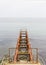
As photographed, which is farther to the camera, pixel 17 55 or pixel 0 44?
pixel 0 44

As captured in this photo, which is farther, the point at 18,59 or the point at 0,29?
the point at 0,29

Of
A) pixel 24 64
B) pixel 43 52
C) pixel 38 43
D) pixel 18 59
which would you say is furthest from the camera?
pixel 38 43

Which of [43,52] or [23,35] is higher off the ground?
[23,35]

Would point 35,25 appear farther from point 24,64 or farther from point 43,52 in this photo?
point 24,64

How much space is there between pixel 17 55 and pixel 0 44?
2.63 metres

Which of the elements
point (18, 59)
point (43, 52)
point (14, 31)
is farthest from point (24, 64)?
point (14, 31)

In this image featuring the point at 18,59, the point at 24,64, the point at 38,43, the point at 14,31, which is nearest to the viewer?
the point at 24,64

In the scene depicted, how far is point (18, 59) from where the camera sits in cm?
373

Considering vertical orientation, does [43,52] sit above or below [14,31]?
below

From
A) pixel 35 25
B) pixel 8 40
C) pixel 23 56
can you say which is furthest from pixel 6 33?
pixel 23 56

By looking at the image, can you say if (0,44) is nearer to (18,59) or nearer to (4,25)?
(4,25)

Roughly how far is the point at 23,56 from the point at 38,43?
8.43 ft

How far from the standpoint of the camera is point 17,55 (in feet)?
12.6

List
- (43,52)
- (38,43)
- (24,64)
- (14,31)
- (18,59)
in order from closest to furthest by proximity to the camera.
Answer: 1. (24,64)
2. (18,59)
3. (43,52)
4. (38,43)
5. (14,31)
